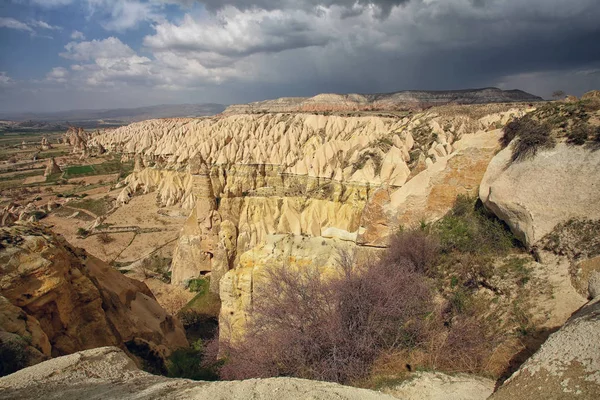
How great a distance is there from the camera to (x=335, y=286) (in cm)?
651

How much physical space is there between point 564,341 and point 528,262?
9.67 feet

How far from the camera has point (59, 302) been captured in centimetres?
700

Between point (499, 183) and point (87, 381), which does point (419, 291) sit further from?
point (87, 381)

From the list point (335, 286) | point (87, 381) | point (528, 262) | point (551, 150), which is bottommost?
point (87, 381)

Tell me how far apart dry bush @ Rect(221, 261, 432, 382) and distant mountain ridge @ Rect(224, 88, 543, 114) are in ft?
221

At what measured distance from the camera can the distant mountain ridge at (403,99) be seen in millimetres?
67438

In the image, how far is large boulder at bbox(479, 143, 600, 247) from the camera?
6086 mm

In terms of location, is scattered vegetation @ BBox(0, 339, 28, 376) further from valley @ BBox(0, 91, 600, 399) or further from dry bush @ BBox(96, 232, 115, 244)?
dry bush @ BBox(96, 232, 115, 244)

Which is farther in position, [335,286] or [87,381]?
[335,286]

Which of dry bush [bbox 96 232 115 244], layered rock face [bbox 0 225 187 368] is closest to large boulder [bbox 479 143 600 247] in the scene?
layered rock face [bbox 0 225 187 368]

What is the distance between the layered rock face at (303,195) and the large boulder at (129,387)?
3933 mm

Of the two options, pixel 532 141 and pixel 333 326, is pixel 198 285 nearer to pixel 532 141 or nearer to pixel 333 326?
pixel 333 326

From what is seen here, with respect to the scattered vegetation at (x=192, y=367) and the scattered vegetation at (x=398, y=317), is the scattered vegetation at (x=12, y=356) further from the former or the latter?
the scattered vegetation at (x=192, y=367)

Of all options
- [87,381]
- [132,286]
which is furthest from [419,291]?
[132,286]
